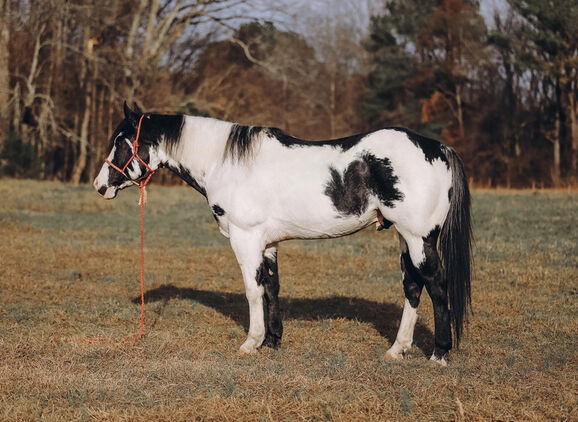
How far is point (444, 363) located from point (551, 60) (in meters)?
29.5

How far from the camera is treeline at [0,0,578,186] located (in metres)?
28.7

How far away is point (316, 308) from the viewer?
8.02 meters

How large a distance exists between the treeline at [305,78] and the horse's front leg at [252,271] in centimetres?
2168

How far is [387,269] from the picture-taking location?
1069cm

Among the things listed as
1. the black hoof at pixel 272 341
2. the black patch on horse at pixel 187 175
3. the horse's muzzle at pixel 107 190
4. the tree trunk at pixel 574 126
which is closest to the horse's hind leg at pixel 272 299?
the black hoof at pixel 272 341

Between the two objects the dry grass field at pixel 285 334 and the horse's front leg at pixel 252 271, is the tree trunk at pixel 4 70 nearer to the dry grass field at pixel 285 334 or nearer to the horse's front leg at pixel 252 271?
the dry grass field at pixel 285 334

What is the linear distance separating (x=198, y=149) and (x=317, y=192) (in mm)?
1249

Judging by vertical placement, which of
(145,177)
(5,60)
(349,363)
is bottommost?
(349,363)

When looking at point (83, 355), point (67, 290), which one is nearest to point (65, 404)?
point (83, 355)

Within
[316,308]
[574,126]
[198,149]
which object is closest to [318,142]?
[198,149]

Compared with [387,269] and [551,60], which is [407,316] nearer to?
[387,269]

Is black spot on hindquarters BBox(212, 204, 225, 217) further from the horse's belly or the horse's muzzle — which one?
the horse's muzzle

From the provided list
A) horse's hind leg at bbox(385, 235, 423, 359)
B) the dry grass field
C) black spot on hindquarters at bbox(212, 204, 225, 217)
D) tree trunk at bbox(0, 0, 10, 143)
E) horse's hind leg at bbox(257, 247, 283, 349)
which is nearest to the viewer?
the dry grass field

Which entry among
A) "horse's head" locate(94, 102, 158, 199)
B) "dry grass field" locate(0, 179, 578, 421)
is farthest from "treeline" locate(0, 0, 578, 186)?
"horse's head" locate(94, 102, 158, 199)
